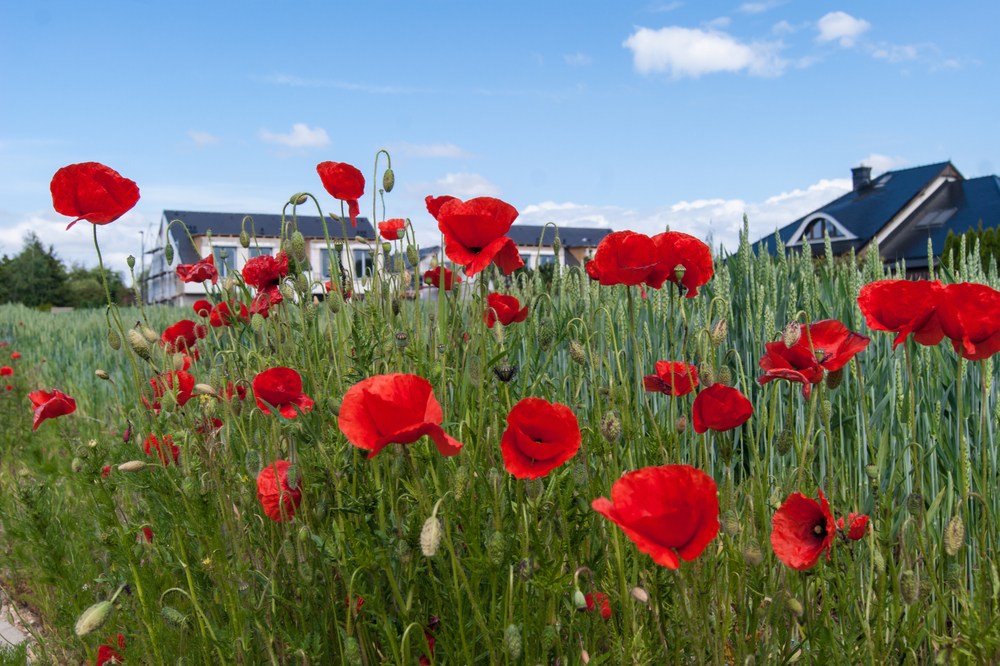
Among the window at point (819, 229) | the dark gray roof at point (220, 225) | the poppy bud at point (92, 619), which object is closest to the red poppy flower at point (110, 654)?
the poppy bud at point (92, 619)

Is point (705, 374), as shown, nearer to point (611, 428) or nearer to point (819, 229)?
point (611, 428)

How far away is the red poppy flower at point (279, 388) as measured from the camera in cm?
126

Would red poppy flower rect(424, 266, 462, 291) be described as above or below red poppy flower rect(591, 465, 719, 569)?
above

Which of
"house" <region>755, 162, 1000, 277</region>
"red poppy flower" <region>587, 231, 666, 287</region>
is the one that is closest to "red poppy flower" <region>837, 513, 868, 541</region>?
"red poppy flower" <region>587, 231, 666, 287</region>

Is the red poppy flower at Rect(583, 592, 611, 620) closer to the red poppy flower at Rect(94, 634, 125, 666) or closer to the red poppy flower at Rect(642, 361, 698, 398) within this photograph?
the red poppy flower at Rect(642, 361, 698, 398)

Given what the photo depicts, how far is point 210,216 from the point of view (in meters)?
32.8

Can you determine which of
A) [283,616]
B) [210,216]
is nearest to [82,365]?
[283,616]

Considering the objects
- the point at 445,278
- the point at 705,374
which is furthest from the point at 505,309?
the point at 705,374

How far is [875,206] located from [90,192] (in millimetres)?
27034

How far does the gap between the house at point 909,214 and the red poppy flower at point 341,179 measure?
22.6 m

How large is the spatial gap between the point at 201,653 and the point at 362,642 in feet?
1.48

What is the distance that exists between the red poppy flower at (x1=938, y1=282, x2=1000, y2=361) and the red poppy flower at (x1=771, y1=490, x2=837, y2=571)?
1.08ft

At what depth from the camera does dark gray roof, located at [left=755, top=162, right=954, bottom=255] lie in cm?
2275

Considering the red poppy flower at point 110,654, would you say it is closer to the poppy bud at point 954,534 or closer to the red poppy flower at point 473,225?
the red poppy flower at point 473,225
